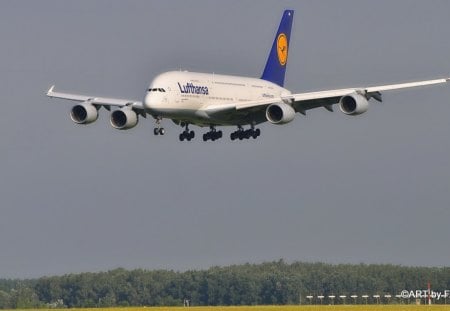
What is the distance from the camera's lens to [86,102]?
383 ft

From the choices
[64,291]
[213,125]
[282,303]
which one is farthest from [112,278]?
[213,125]

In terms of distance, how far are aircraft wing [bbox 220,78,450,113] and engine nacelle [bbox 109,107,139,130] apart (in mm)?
5982

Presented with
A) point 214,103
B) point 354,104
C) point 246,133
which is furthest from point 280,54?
point 354,104

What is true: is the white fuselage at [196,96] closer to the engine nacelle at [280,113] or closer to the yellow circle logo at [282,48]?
the engine nacelle at [280,113]

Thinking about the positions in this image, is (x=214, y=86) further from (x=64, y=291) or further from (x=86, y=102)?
(x=64, y=291)

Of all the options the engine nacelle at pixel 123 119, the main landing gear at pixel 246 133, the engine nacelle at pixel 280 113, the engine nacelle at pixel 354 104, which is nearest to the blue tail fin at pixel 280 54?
the main landing gear at pixel 246 133

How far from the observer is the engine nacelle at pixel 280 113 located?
112 m

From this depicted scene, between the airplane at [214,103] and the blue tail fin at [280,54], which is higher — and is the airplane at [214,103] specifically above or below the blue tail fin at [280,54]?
below

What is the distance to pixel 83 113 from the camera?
116m

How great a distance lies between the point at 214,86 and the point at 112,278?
2518cm

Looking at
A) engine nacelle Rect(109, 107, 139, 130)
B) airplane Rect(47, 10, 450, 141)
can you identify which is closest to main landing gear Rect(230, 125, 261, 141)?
airplane Rect(47, 10, 450, 141)

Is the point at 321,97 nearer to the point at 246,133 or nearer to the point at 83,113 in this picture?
the point at 246,133

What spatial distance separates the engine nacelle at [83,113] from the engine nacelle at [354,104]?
18047 millimetres

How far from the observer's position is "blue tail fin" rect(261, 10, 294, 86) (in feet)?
421
